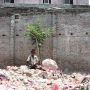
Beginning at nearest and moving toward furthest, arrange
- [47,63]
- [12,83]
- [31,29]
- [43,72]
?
[12,83] < [43,72] < [47,63] < [31,29]

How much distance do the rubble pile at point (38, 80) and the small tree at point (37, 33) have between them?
249 centimetres

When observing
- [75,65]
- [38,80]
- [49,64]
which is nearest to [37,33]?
[49,64]

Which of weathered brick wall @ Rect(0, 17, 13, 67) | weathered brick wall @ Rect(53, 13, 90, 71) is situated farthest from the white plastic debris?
weathered brick wall @ Rect(0, 17, 13, 67)

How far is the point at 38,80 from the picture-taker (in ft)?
61.6

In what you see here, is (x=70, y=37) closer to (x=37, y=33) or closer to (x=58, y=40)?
(x=58, y=40)

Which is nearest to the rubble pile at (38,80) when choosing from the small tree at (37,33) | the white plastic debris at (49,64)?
the white plastic debris at (49,64)

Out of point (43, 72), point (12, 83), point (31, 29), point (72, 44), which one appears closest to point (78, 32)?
point (72, 44)

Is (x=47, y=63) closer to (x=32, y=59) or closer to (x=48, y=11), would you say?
(x=32, y=59)

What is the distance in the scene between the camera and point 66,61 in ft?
78.2

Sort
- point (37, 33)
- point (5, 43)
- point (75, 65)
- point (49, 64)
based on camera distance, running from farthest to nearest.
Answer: point (5, 43) < point (75, 65) < point (37, 33) < point (49, 64)

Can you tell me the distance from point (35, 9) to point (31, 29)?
1427mm

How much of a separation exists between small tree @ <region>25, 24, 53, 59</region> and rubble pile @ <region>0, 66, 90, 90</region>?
2490 millimetres

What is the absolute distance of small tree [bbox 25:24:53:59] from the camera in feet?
76.8

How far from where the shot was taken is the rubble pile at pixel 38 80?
1672 centimetres
